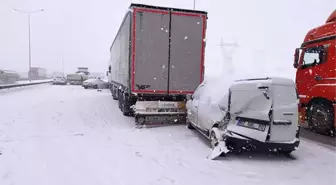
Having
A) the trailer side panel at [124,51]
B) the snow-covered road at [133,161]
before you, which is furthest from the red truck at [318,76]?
the trailer side panel at [124,51]

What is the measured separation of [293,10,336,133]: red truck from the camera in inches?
316

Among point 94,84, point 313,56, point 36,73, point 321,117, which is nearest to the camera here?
point 321,117

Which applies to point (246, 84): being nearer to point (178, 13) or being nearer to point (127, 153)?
point (127, 153)

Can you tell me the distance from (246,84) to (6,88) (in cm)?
2328

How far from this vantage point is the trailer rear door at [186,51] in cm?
891

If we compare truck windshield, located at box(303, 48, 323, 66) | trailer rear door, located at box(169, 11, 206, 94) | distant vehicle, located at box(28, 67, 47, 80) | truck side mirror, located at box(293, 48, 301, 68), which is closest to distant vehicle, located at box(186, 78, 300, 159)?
trailer rear door, located at box(169, 11, 206, 94)

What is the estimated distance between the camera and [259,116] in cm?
556

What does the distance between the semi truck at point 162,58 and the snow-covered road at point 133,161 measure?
2.91 feet

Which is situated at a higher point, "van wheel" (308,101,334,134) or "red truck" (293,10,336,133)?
"red truck" (293,10,336,133)

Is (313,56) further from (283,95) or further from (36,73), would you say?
(36,73)

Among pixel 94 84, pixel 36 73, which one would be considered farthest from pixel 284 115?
pixel 36 73

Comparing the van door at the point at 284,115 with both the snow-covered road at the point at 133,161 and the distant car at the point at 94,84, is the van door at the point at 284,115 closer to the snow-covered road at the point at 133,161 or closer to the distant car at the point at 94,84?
the snow-covered road at the point at 133,161

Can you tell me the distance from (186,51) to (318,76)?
14.0 ft

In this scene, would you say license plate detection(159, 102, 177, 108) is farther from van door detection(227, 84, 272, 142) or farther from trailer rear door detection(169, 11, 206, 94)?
van door detection(227, 84, 272, 142)
